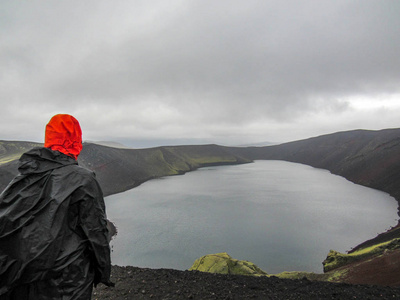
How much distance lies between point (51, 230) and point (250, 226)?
26.7 meters

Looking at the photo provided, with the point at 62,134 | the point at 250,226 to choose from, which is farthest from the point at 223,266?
the point at 250,226

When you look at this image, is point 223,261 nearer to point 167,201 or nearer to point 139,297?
point 139,297

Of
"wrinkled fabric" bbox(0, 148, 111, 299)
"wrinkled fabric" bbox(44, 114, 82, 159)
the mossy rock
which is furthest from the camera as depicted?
the mossy rock

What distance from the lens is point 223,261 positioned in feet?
39.0

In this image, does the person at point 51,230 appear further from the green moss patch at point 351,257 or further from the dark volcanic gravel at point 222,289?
the green moss patch at point 351,257

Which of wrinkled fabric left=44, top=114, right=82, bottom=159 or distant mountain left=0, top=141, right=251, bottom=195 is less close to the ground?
wrinkled fabric left=44, top=114, right=82, bottom=159

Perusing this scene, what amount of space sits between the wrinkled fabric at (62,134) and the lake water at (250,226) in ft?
56.5

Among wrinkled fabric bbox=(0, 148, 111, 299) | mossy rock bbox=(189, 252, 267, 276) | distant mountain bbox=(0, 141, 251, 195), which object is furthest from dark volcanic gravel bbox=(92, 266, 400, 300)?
distant mountain bbox=(0, 141, 251, 195)

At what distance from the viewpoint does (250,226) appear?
26688 millimetres

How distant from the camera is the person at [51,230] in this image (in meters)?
2.00

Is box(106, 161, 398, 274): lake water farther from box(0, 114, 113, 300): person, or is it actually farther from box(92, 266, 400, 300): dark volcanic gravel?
box(0, 114, 113, 300): person

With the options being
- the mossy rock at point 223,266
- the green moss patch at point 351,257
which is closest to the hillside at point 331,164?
the green moss patch at point 351,257

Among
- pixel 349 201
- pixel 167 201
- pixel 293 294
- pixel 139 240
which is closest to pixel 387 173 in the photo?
pixel 349 201

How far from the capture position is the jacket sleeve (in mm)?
2230
